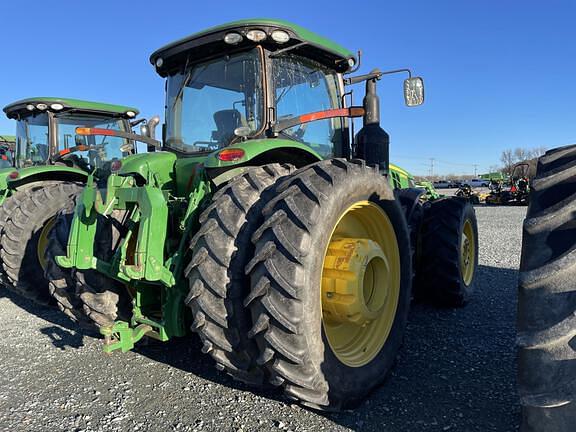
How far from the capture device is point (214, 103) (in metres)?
3.32

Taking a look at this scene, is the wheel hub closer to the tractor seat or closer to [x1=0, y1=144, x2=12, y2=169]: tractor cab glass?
the tractor seat

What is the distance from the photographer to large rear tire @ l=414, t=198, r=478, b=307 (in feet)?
13.9

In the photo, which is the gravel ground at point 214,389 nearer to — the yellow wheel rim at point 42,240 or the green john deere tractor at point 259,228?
the green john deere tractor at point 259,228

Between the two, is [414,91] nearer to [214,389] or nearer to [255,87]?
[255,87]

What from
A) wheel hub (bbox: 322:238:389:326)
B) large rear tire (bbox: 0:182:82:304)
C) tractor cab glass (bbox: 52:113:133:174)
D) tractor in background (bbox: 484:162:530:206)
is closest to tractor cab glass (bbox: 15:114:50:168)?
tractor cab glass (bbox: 52:113:133:174)

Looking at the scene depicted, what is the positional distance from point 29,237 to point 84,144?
6.62 feet

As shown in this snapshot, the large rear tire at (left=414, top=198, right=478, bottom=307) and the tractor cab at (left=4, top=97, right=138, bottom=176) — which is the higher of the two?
the tractor cab at (left=4, top=97, right=138, bottom=176)

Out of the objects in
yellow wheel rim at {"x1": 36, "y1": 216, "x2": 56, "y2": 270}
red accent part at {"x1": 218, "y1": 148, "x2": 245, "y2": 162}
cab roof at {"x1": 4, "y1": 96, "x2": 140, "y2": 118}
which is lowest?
yellow wheel rim at {"x1": 36, "y1": 216, "x2": 56, "y2": 270}

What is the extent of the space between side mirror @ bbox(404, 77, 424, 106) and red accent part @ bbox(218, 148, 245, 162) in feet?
5.86

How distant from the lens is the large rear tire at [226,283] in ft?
7.26

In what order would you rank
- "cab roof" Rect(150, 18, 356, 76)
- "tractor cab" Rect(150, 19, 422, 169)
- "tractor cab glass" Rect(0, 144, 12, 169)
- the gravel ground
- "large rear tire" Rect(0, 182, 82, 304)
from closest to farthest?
the gravel ground → "cab roof" Rect(150, 18, 356, 76) → "tractor cab" Rect(150, 19, 422, 169) → "large rear tire" Rect(0, 182, 82, 304) → "tractor cab glass" Rect(0, 144, 12, 169)

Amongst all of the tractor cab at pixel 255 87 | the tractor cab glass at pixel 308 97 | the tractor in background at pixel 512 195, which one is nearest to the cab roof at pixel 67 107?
the tractor cab at pixel 255 87

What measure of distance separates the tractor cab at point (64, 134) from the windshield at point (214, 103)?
2.69m

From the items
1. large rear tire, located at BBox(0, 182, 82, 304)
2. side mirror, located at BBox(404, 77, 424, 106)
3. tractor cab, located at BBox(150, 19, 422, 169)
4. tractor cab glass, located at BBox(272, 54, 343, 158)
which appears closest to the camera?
tractor cab, located at BBox(150, 19, 422, 169)
